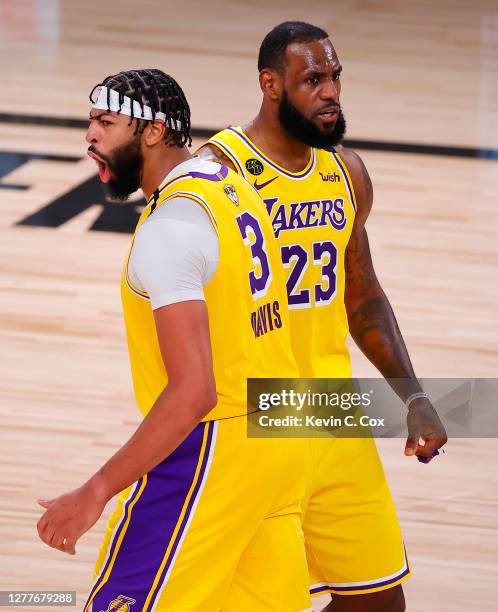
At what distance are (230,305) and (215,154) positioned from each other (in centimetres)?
76

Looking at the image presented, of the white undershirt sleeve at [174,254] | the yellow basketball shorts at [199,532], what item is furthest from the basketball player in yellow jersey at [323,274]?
the white undershirt sleeve at [174,254]

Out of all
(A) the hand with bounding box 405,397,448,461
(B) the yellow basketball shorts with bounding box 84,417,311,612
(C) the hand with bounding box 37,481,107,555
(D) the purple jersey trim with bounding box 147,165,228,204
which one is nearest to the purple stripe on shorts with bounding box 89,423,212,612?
(B) the yellow basketball shorts with bounding box 84,417,311,612

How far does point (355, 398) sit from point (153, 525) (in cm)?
75

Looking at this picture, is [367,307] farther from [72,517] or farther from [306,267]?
[72,517]

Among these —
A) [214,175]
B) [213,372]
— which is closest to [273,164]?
[214,175]

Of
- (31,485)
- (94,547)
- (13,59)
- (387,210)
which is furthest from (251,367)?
(13,59)

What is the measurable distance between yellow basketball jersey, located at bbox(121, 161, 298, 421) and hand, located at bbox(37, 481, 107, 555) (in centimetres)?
27

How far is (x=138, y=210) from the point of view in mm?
7137

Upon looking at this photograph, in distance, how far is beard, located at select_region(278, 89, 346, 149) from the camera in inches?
114

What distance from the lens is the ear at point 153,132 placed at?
239 centimetres

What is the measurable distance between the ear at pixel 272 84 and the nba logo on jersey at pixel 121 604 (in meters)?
1.20

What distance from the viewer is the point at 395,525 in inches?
116

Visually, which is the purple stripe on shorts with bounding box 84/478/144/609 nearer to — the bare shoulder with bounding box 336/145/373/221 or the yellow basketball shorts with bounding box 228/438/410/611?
the yellow basketball shorts with bounding box 228/438/410/611

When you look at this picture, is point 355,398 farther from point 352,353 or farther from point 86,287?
Answer: point 86,287
